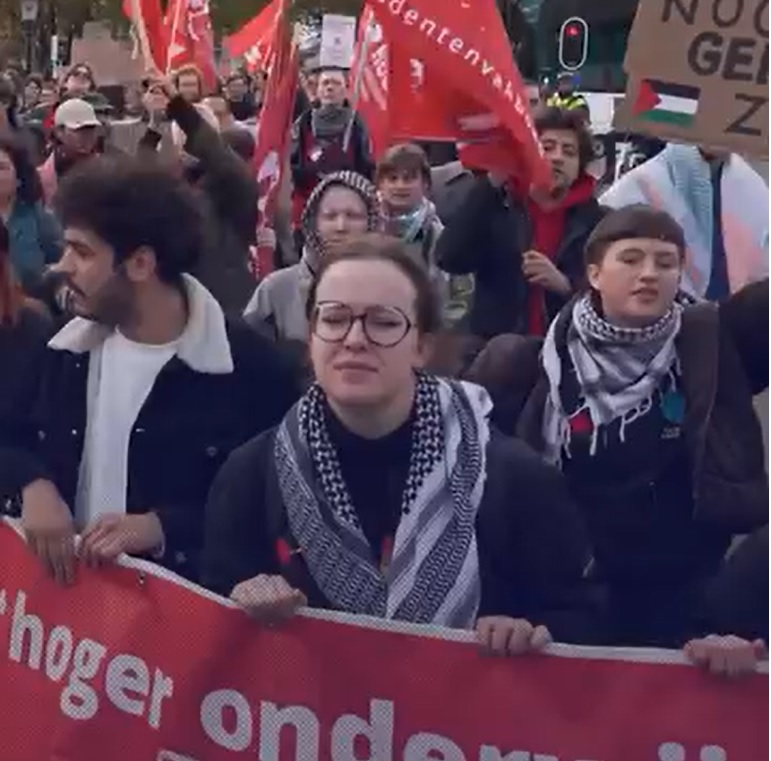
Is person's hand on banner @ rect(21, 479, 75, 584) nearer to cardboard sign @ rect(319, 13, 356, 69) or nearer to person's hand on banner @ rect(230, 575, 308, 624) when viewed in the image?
Result: person's hand on banner @ rect(230, 575, 308, 624)

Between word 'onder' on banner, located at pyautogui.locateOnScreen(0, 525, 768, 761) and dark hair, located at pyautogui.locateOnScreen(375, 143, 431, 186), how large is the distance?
3.79 meters

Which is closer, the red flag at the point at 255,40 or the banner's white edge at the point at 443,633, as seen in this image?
the banner's white edge at the point at 443,633

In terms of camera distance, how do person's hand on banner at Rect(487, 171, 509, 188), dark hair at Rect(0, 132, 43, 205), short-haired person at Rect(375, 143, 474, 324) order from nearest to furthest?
person's hand on banner at Rect(487, 171, 509, 188)
dark hair at Rect(0, 132, 43, 205)
short-haired person at Rect(375, 143, 474, 324)

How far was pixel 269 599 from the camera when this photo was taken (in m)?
3.27

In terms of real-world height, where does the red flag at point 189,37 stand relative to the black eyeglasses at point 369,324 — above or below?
above

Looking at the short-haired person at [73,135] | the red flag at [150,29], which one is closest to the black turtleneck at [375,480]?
the short-haired person at [73,135]

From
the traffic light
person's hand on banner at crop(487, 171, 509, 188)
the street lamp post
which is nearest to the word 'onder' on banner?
person's hand on banner at crop(487, 171, 509, 188)

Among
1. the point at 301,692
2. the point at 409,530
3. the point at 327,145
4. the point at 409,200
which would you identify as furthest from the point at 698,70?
the point at 327,145

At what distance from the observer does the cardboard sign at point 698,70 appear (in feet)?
10.9

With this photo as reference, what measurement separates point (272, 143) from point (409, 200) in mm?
1171

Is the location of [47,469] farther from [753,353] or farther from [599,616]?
[753,353]

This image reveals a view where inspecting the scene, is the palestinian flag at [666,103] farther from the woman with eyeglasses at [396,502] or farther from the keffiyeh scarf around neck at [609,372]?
the keffiyeh scarf around neck at [609,372]

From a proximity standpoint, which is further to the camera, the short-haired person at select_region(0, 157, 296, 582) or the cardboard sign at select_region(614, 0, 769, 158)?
the short-haired person at select_region(0, 157, 296, 582)

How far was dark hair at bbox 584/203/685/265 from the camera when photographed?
411 centimetres
